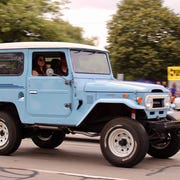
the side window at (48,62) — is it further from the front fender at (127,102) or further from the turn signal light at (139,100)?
the turn signal light at (139,100)

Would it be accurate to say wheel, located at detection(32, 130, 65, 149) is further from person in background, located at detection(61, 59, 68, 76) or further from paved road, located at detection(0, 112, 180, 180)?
person in background, located at detection(61, 59, 68, 76)

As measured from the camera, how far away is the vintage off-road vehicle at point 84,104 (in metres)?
8.22

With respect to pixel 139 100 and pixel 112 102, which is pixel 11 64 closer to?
pixel 112 102

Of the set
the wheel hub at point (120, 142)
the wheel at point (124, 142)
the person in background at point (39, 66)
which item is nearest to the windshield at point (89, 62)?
the person in background at point (39, 66)

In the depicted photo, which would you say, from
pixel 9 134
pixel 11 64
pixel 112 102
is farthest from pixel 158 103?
pixel 11 64

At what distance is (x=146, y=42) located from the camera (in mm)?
35156

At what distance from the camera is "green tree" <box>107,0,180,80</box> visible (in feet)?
114

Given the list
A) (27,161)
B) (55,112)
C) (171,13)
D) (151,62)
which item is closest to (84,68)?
(55,112)

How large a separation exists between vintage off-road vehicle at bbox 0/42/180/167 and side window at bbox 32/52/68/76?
2 centimetres

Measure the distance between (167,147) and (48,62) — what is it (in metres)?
2.90

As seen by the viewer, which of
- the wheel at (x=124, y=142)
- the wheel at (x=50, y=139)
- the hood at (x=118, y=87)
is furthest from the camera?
the wheel at (x=50, y=139)

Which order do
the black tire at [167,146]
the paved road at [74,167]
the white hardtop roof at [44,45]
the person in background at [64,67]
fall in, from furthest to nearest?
the black tire at [167,146] → the white hardtop roof at [44,45] → the person in background at [64,67] → the paved road at [74,167]

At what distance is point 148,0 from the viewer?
1483 inches

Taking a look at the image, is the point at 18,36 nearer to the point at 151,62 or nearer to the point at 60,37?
the point at 60,37
